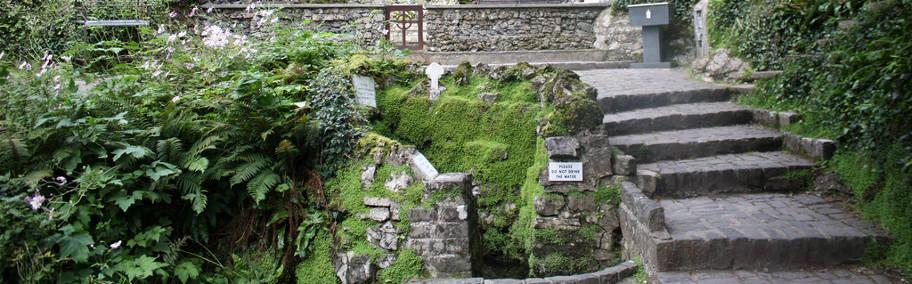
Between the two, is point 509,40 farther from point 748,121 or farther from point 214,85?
point 214,85

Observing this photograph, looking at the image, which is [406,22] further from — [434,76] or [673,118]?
[673,118]

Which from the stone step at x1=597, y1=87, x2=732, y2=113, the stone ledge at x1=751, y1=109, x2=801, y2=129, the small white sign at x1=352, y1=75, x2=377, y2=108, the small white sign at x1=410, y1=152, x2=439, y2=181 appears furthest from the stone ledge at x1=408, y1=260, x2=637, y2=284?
the stone ledge at x1=751, y1=109, x2=801, y2=129

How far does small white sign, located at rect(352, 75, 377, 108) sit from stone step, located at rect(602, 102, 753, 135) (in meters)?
2.48

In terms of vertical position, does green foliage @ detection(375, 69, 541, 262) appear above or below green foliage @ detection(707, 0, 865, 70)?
below

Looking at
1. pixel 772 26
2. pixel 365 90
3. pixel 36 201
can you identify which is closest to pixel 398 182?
pixel 365 90

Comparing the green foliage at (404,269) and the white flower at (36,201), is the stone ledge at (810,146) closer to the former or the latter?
the green foliage at (404,269)

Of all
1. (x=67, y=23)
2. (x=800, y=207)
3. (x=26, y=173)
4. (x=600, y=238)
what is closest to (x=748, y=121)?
(x=800, y=207)

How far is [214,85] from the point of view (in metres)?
6.06

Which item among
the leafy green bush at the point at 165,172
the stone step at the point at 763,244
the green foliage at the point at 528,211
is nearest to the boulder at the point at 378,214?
the leafy green bush at the point at 165,172

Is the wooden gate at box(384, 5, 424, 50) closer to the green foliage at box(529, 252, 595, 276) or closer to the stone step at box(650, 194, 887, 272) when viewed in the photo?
the green foliage at box(529, 252, 595, 276)

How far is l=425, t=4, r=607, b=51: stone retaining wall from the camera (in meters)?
13.9

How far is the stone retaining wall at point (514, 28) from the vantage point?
Result: 13930mm

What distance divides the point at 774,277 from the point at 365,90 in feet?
12.4

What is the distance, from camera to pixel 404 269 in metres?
4.87
